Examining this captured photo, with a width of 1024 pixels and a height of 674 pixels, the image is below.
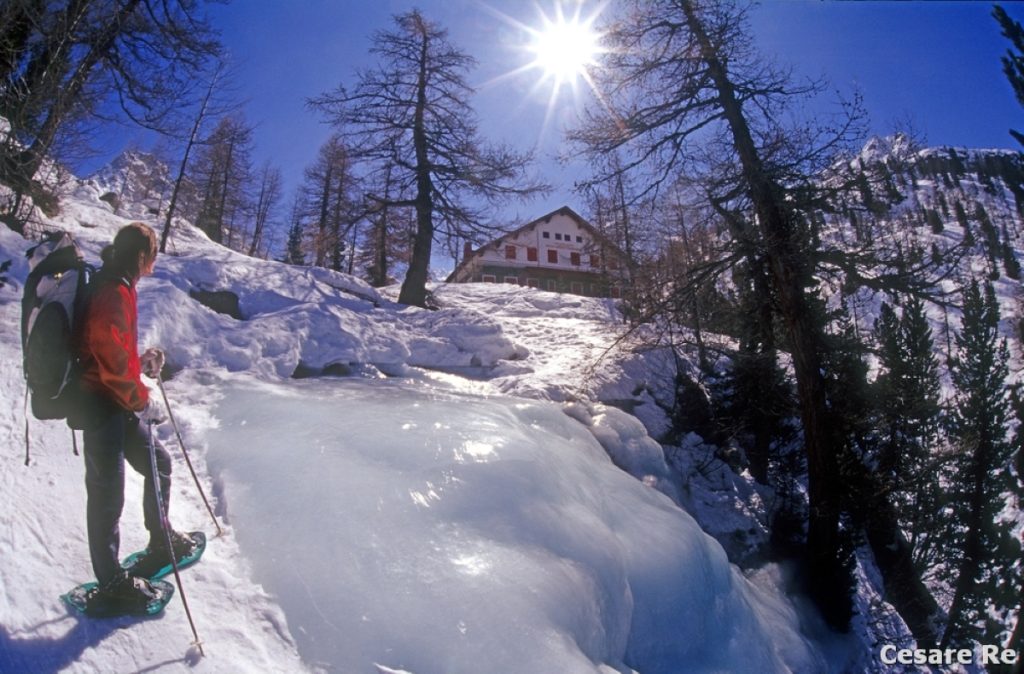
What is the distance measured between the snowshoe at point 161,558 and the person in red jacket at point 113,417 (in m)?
0.01

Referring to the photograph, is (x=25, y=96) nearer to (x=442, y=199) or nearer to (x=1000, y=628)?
(x=442, y=199)

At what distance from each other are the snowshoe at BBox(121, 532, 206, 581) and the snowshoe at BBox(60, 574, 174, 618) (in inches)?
3.2

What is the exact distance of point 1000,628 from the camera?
13.7m

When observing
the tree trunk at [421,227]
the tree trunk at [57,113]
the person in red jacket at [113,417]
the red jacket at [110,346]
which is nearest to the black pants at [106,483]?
the person in red jacket at [113,417]

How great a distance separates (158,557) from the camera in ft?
8.67

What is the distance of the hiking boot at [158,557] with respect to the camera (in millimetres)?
2563

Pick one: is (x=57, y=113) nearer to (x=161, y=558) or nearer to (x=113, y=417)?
(x=113, y=417)

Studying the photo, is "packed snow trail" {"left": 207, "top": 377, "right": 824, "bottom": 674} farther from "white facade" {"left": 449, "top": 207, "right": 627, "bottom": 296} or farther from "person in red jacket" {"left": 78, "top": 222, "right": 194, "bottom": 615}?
"white facade" {"left": 449, "top": 207, "right": 627, "bottom": 296}

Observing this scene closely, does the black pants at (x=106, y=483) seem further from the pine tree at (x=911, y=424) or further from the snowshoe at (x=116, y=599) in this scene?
the pine tree at (x=911, y=424)

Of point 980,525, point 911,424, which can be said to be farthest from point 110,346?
point 980,525

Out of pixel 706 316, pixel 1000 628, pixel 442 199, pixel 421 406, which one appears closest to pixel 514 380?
pixel 421 406

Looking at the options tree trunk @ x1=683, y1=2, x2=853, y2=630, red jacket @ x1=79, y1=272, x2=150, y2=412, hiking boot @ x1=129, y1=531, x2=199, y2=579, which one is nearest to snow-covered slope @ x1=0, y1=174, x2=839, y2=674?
hiking boot @ x1=129, y1=531, x2=199, y2=579

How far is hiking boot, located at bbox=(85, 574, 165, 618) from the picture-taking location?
7.36 ft

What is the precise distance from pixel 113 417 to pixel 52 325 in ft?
1.73
